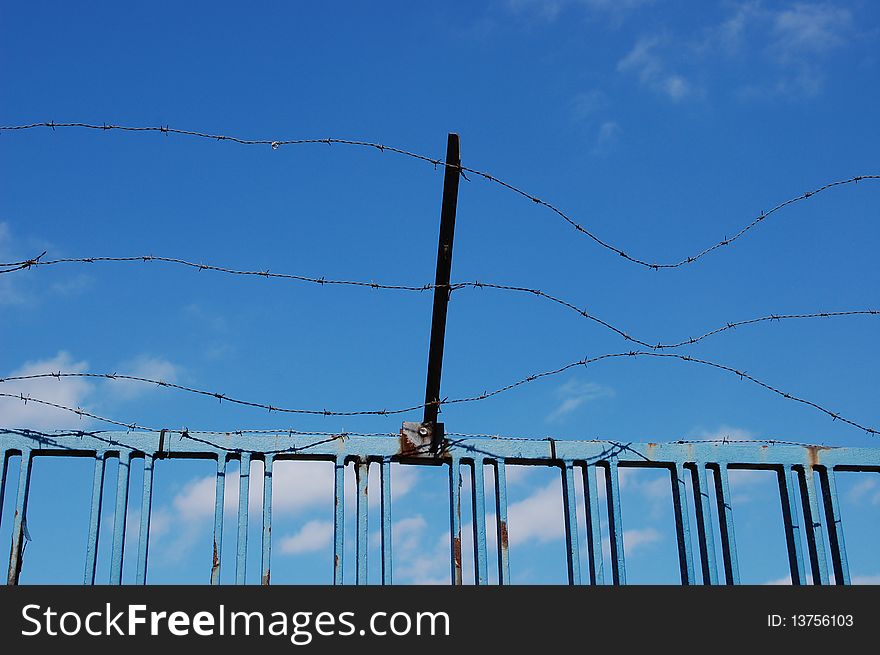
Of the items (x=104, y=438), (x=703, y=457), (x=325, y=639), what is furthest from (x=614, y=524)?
(x=104, y=438)

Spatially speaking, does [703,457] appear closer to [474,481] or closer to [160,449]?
[474,481]

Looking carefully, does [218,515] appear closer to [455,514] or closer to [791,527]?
[455,514]

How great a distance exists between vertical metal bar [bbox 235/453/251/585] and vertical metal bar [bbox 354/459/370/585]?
0.59m

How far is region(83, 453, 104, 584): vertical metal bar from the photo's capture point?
5.54 metres

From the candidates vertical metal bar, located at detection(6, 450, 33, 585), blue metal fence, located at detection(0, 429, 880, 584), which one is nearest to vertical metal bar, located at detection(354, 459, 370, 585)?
blue metal fence, located at detection(0, 429, 880, 584)

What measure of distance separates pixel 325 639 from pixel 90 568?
143 cm

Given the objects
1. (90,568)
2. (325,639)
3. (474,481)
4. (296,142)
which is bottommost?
(325,639)

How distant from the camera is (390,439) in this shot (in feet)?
19.8

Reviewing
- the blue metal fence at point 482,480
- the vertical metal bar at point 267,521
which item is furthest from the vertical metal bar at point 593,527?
the vertical metal bar at point 267,521

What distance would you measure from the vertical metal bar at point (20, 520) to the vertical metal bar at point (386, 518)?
188cm

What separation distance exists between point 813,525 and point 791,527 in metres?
0.13

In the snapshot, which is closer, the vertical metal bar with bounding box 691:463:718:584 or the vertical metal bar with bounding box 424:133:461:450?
the vertical metal bar with bounding box 424:133:461:450

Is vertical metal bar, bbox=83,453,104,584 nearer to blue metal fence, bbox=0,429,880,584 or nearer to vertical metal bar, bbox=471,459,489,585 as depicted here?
blue metal fence, bbox=0,429,880,584

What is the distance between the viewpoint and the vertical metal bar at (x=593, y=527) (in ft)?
19.4
